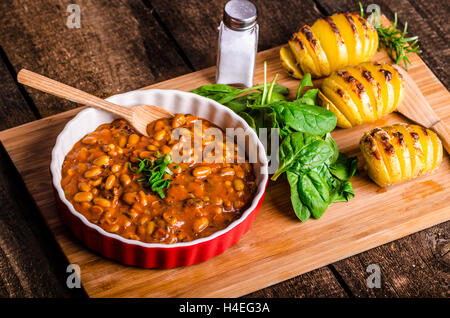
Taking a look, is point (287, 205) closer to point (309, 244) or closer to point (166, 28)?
point (309, 244)

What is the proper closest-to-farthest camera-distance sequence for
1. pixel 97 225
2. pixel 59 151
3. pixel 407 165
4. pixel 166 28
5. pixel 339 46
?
pixel 97 225 → pixel 59 151 → pixel 407 165 → pixel 339 46 → pixel 166 28

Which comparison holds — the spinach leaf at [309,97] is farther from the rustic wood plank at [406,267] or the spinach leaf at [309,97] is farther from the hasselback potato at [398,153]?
the rustic wood plank at [406,267]

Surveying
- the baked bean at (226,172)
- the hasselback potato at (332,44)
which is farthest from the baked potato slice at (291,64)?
the baked bean at (226,172)

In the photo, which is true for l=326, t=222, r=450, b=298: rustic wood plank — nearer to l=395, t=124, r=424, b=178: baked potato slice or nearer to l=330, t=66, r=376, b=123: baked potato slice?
l=395, t=124, r=424, b=178: baked potato slice

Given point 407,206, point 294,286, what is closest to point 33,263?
point 294,286

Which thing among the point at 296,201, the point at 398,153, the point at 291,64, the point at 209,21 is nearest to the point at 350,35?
the point at 291,64

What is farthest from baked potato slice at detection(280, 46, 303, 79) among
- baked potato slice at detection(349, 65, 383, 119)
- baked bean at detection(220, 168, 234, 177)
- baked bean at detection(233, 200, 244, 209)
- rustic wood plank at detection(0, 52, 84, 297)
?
rustic wood plank at detection(0, 52, 84, 297)
